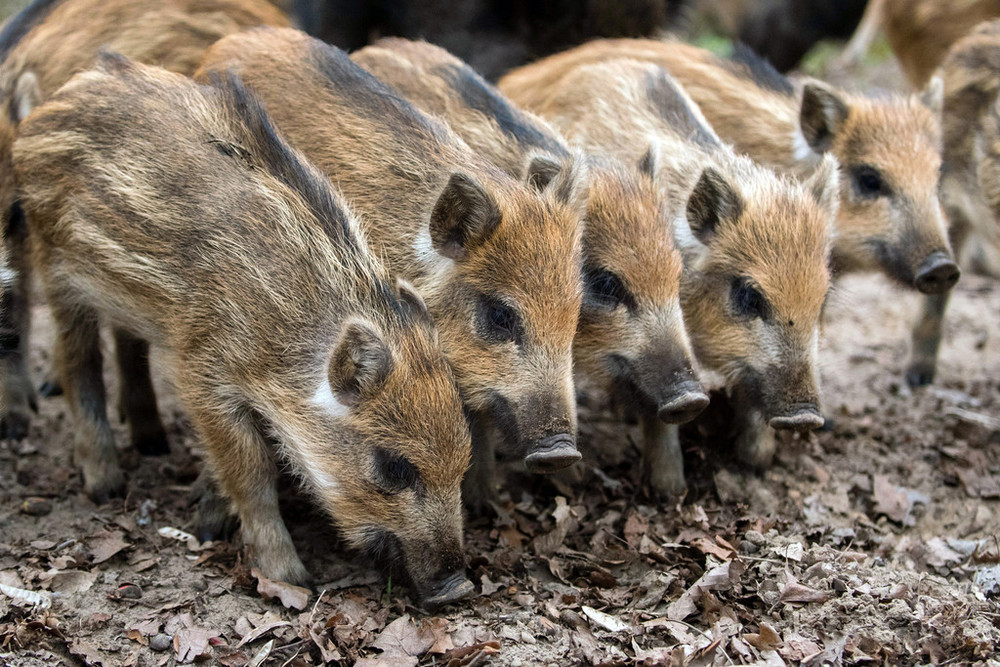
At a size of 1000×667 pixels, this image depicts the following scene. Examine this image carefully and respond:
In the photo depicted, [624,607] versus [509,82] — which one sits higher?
[509,82]

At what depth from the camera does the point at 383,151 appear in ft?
14.9

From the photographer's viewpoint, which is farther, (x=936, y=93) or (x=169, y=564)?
(x=936, y=93)

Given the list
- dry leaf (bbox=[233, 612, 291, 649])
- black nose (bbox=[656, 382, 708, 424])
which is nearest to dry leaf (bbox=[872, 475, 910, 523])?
black nose (bbox=[656, 382, 708, 424])

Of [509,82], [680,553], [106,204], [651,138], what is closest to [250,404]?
[106,204]

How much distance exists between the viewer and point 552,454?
12.5ft

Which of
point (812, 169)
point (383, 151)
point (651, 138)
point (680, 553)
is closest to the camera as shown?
point (680, 553)

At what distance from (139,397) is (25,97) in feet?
5.10

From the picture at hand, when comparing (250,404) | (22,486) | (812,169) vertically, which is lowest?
(22,486)

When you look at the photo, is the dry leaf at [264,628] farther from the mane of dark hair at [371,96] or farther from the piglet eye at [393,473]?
the mane of dark hair at [371,96]

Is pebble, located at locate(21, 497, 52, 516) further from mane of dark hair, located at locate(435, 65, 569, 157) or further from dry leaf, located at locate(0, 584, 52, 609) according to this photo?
mane of dark hair, located at locate(435, 65, 569, 157)

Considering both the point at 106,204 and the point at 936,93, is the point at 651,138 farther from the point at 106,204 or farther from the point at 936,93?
the point at 106,204

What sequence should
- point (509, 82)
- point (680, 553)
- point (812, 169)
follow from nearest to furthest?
point (680, 553) < point (812, 169) < point (509, 82)

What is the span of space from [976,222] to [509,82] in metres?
3.00

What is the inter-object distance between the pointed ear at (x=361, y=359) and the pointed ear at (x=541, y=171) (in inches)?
44.3
